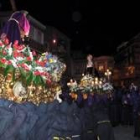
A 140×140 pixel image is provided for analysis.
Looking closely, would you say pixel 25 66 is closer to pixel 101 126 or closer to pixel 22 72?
pixel 22 72

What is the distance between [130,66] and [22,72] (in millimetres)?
50226

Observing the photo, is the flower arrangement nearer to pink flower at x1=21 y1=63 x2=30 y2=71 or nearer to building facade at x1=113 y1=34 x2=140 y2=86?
pink flower at x1=21 y1=63 x2=30 y2=71

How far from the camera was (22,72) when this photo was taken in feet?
22.9

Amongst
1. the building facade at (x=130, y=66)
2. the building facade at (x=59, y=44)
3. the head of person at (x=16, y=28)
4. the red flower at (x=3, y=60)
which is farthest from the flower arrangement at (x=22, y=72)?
the building facade at (x=130, y=66)

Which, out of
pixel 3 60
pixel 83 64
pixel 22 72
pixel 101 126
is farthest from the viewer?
pixel 83 64

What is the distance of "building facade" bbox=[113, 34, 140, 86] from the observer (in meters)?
54.5

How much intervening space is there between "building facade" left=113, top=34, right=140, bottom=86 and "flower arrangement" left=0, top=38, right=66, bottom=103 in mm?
45093

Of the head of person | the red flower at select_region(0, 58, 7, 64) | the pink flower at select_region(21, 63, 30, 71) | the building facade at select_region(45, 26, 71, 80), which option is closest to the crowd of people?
the head of person

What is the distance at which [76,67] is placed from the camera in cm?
6272

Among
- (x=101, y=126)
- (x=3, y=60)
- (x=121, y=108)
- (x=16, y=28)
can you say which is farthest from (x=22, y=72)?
(x=121, y=108)

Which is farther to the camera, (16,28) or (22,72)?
(16,28)

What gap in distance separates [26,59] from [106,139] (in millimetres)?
2998

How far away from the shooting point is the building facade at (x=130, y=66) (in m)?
54.5

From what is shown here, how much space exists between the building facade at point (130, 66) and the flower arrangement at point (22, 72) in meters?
45.1
